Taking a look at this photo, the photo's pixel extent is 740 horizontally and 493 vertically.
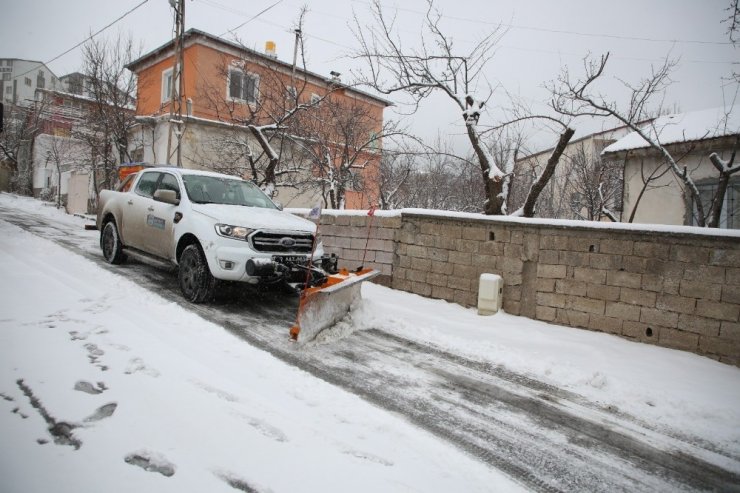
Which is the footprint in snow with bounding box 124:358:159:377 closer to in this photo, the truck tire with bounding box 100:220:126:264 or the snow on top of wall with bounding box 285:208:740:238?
the truck tire with bounding box 100:220:126:264

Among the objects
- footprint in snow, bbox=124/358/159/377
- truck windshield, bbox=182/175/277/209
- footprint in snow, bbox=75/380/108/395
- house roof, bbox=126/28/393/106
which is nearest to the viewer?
footprint in snow, bbox=75/380/108/395

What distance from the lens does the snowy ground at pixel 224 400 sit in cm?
229

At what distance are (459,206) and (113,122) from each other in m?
16.0

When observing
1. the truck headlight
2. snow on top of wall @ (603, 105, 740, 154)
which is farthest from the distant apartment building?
snow on top of wall @ (603, 105, 740, 154)

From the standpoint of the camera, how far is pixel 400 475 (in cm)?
245

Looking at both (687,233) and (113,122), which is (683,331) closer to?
(687,233)

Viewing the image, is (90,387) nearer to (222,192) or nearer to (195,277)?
(195,277)

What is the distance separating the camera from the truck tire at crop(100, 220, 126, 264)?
7266 mm

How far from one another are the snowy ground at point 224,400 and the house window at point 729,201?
6.94 m

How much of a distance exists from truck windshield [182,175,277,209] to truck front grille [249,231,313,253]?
4.20 feet

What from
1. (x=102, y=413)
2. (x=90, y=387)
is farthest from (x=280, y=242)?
(x=102, y=413)

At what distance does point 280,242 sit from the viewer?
212 inches

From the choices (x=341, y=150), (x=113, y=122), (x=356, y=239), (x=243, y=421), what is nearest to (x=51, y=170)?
(x=113, y=122)

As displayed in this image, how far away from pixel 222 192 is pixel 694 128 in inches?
440
